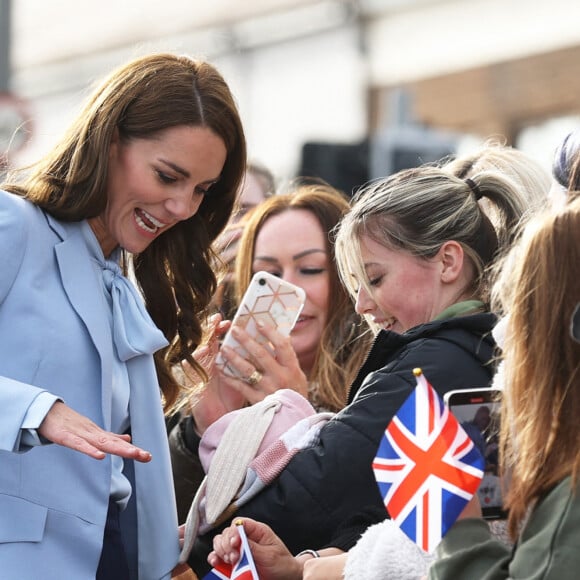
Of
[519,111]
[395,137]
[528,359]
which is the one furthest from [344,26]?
[528,359]

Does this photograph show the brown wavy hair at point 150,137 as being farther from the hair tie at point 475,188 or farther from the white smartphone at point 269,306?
the hair tie at point 475,188

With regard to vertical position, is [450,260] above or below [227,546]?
above

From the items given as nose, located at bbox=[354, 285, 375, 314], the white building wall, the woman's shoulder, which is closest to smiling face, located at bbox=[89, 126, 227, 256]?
nose, located at bbox=[354, 285, 375, 314]

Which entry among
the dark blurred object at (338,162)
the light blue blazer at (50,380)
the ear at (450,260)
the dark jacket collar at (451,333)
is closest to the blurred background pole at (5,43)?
the dark blurred object at (338,162)

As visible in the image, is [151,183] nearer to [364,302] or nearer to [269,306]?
[364,302]

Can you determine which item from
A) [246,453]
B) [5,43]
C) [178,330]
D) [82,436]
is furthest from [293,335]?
[5,43]

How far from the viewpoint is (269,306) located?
399 centimetres

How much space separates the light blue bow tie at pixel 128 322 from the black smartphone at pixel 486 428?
0.99m

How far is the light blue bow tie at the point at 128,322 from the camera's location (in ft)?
10.3

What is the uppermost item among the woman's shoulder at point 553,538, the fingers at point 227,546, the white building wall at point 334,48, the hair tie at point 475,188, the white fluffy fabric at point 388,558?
the hair tie at point 475,188

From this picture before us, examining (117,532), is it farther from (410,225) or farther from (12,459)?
(410,225)

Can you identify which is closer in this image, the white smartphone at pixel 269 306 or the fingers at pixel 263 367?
the fingers at pixel 263 367

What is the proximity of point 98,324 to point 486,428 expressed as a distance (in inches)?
41.1

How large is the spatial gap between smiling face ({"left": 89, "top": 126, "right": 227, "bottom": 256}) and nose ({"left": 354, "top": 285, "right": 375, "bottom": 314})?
1.62 feet
